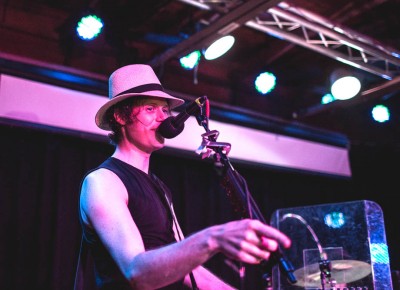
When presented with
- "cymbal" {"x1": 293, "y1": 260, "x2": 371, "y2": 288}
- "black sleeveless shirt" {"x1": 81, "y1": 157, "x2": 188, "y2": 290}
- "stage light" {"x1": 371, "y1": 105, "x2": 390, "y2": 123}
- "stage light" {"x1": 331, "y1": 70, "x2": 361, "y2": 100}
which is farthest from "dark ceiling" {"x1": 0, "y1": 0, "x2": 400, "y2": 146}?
"black sleeveless shirt" {"x1": 81, "y1": 157, "x2": 188, "y2": 290}

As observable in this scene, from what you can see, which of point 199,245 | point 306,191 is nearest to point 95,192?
point 199,245

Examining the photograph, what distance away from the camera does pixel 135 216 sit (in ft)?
6.74

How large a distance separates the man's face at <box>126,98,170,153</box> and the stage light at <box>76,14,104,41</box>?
99.2 inches

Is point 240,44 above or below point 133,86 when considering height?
above

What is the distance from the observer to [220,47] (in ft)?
15.8

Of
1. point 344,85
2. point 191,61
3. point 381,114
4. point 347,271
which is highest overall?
point 191,61

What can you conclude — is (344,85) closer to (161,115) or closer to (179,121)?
(161,115)

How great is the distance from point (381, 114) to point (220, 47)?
296cm

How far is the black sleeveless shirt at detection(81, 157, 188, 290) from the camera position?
1.94 meters

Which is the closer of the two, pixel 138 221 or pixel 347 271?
pixel 138 221

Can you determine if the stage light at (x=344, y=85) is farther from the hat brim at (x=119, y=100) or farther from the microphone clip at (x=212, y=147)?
the microphone clip at (x=212, y=147)

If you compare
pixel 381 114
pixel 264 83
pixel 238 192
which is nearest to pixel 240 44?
pixel 264 83

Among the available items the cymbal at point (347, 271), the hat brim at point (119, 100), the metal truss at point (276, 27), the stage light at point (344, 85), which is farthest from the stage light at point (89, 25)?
the cymbal at point (347, 271)

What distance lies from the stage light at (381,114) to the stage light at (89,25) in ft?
13.0
